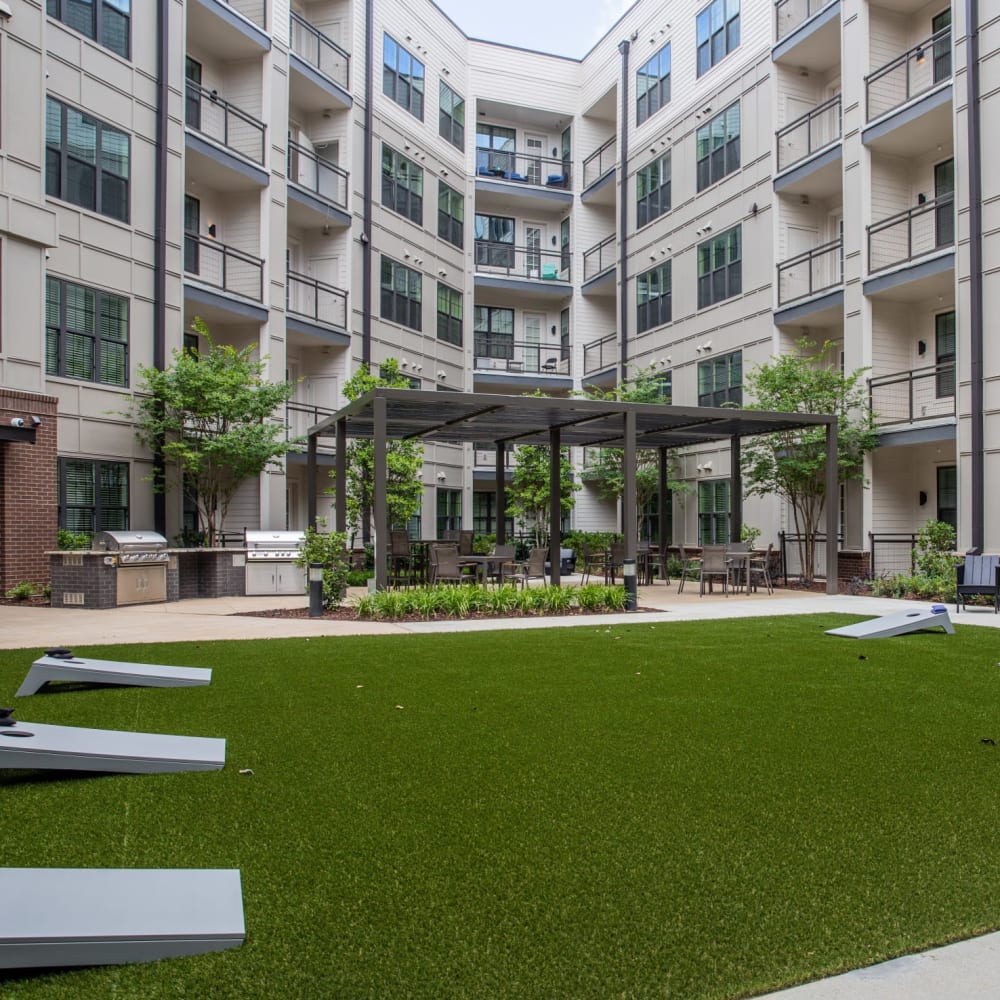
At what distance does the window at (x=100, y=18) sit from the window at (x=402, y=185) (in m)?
9.57

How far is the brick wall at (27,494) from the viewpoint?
50.4 ft

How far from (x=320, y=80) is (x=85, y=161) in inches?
333

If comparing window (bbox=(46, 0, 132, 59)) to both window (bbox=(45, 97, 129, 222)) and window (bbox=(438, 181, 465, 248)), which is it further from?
window (bbox=(438, 181, 465, 248))

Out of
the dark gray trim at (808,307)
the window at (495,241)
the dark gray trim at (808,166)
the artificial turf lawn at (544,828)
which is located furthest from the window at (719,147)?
the artificial turf lawn at (544,828)

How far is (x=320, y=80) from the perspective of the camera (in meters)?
24.4

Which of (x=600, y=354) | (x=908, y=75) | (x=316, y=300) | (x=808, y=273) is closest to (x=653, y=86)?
(x=600, y=354)

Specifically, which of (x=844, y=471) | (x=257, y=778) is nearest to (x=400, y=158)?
(x=844, y=471)

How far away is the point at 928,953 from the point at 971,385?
54.9ft

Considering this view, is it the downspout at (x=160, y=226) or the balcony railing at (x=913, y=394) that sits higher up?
the downspout at (x=160, y=226)

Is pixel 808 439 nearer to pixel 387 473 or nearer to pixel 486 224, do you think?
pixel 387 473

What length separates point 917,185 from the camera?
827 inches

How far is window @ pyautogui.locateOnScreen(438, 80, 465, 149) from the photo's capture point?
30875 millimetres

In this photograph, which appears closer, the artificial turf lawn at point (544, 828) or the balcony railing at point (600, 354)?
the artificial turf lawn at point (544, 828)

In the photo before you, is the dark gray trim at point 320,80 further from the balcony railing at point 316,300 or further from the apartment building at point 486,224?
the balcony railing at point 316,300
